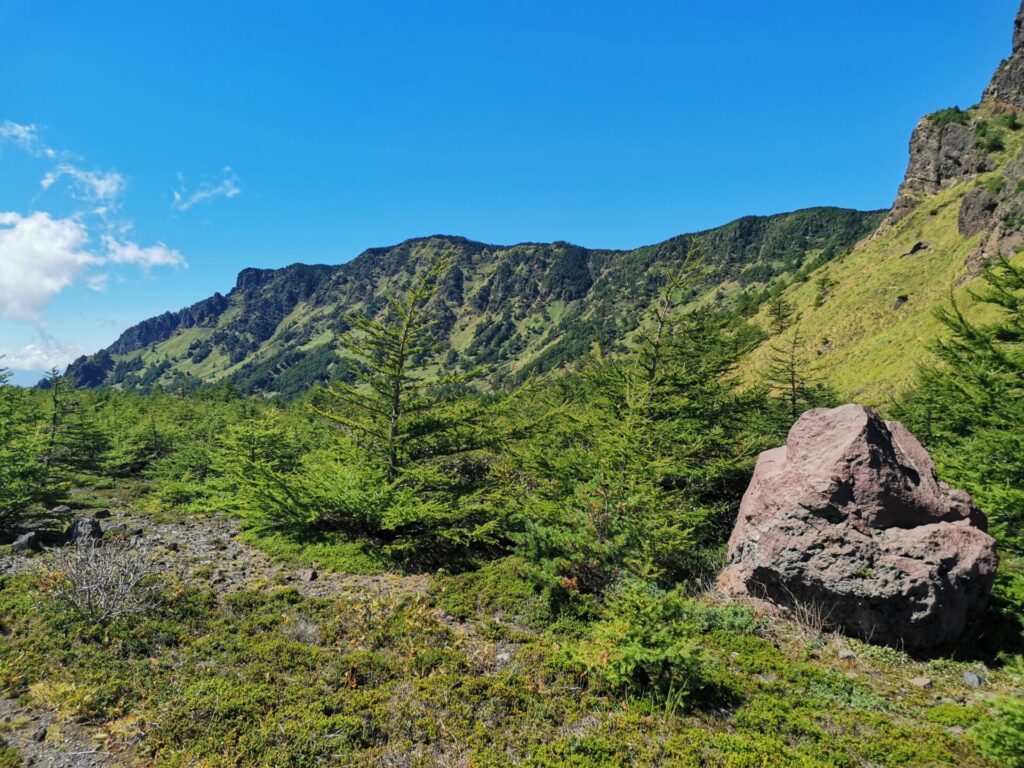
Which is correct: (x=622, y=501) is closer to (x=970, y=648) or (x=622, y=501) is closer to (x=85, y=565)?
(x=970, y=648)

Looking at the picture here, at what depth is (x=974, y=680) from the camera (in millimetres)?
7266

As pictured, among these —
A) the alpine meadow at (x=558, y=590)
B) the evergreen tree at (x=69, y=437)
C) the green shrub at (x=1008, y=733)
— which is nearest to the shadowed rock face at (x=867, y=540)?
the alpine meadow at (x=558, y=590)

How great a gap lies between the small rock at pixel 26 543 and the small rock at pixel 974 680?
22.1m

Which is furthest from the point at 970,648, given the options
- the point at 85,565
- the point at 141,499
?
the point at 141,499

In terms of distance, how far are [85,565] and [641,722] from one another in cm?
1110

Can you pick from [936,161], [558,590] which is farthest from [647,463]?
[936,161]

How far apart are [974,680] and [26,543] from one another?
22.5 m

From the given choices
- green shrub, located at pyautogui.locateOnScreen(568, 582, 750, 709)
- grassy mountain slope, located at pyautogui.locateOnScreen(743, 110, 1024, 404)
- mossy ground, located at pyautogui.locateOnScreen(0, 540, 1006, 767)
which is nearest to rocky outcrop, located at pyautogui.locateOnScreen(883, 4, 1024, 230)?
grassy mountain slope, located at pyautogui.locateOnScreen(743, 110, 1024, 404)

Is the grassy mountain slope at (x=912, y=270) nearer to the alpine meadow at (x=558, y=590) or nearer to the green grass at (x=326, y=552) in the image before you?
the alpine meadow at (x=558, y=590)

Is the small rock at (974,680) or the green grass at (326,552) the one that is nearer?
the small rock at (974,680)

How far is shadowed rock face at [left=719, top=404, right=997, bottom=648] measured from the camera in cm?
803

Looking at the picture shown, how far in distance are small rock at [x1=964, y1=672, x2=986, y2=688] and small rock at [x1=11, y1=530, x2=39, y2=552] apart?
2210cm

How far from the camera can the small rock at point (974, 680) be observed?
7230mm

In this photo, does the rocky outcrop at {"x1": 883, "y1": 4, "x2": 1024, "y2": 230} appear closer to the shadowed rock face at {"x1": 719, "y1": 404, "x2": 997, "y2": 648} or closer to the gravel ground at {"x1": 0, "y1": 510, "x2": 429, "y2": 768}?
the shadowed rock face at {"x1": 719, "y1": 404, "x2": 997, "y2": 648}
